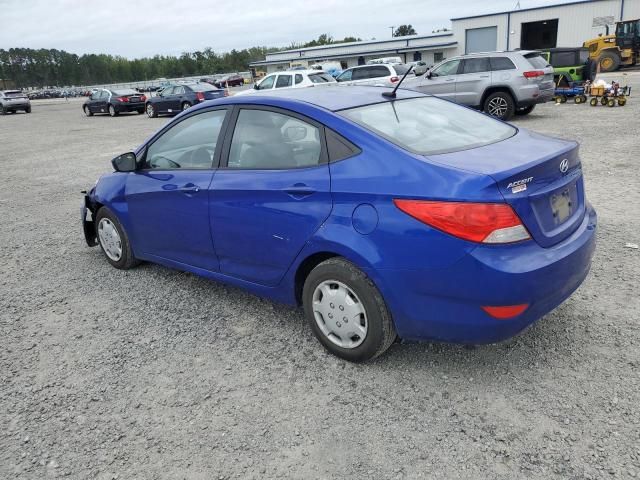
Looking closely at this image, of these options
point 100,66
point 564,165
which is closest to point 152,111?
point 564,165

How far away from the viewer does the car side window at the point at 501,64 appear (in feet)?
44.4

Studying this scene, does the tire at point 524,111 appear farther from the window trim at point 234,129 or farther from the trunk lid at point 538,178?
the window trim at point 234,129

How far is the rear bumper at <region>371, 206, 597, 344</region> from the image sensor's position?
258cm

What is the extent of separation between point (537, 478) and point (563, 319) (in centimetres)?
157

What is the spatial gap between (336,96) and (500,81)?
11359mm

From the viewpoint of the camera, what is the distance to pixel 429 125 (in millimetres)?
3418

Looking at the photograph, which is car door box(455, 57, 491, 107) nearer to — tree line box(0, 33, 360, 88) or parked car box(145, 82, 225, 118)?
parked car box(145, 82, 225, 118)

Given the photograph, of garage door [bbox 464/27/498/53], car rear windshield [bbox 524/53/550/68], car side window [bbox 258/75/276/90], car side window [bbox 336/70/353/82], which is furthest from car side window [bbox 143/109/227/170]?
garage door [bbox 464/27/498/53]

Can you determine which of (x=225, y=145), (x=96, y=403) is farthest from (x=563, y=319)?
(x=96, y=403)

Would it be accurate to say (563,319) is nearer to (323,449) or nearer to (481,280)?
(481,280)

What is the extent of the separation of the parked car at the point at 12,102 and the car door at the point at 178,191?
37.7 metres

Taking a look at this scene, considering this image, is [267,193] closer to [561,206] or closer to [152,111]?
[561,206]

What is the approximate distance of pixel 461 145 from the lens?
3.17m

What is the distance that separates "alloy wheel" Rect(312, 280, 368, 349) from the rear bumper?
0.78 feet
